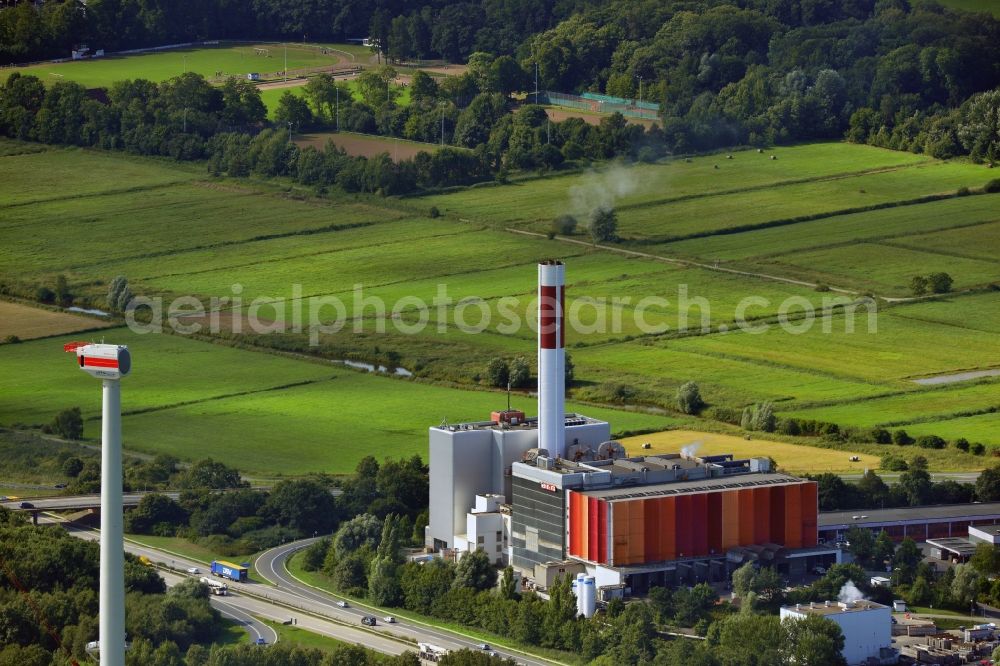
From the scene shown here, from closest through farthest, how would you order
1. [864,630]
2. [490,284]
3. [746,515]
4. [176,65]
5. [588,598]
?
1. [864,630]
2. [588,598]
3. [746,515]
4. [490,284]
5. [176,65]

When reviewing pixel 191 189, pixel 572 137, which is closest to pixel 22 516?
pixel 191 189

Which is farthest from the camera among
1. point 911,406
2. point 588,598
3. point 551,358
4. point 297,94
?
point 297,94

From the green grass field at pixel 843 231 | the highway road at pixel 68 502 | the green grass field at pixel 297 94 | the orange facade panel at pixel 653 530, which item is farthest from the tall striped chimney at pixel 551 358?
the green grass field at pixel 297 94

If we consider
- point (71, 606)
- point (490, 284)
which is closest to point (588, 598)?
point (71, 606)

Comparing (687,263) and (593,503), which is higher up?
(593,503)

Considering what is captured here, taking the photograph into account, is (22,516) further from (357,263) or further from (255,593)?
(357,263)

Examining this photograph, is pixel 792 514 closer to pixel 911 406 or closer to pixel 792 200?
pixel 911 406
